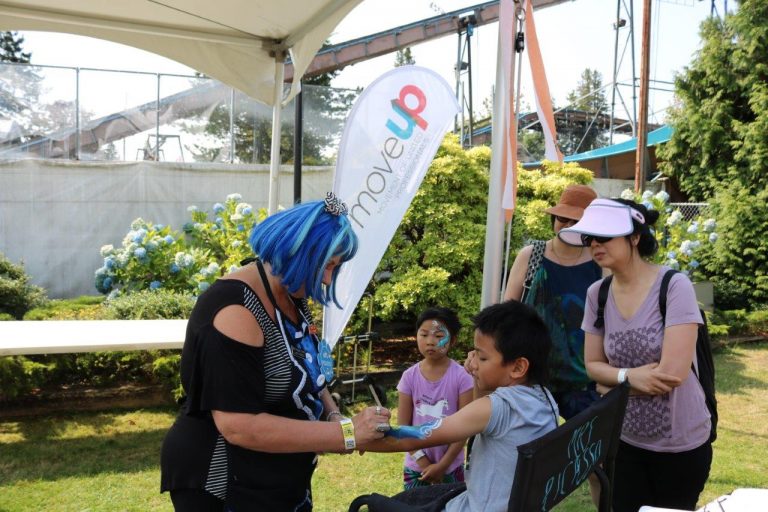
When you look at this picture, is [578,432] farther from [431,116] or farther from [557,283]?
[431,116]

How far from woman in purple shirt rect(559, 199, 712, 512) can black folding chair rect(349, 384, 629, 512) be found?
30 centimetres

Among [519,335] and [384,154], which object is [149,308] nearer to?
[384,154]

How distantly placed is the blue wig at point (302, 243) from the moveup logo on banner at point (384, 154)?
266 cm

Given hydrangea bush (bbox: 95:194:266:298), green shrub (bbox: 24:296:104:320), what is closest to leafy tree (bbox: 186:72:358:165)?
hydrangea bush (bbox: 95:194:266:298)

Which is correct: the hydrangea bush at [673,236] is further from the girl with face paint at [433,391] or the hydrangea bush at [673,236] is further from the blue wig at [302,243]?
the blue wig at [302,243]

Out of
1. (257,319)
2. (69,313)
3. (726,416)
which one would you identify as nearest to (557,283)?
(257,319)

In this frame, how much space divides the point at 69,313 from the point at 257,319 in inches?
249

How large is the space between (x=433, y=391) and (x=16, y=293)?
22.4ft

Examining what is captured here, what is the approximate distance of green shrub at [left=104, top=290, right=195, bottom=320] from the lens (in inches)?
255

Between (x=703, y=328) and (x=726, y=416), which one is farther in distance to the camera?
(x=726, y=416)

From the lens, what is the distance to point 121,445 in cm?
470

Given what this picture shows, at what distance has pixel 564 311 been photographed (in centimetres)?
283

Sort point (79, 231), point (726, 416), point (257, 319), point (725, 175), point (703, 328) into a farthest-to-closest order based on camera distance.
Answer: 1. point (725, 175)
2. point (79, 231)
3. point (726, 416)
4. point (703, 328)
5. point (257, 319)

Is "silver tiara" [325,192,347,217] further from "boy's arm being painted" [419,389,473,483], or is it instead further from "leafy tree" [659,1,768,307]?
"leafy tree" [659,1,768,307]
